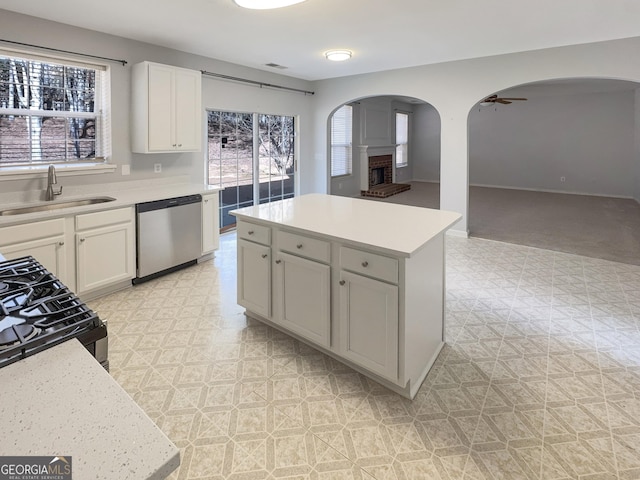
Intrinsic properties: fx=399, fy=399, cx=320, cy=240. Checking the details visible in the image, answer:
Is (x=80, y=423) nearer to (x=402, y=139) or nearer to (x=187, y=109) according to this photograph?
(x=187, y=109)

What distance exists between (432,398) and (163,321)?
6.83 ft

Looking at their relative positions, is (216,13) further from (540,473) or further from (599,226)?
(599,226)

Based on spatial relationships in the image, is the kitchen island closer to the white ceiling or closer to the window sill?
the white ceiling

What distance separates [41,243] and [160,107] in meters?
1.86

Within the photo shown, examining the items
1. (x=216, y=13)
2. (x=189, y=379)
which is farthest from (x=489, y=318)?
(x=216, y=13)

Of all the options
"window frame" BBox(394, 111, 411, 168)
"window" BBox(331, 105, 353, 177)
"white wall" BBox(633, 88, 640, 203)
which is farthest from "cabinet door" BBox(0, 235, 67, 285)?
"white wall" BBox(633, 88, 640, 203)

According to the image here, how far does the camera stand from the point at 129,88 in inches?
166

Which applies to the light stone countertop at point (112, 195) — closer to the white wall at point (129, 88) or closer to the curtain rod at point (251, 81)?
the white wall at point (129, 88)

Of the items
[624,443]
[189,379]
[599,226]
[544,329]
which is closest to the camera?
[624,443]

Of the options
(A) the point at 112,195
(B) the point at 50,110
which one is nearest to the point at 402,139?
(A) the point at 112,195

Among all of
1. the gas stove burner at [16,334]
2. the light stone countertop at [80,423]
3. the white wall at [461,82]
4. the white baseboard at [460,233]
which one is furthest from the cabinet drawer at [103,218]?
the white baseboard at [460,233]

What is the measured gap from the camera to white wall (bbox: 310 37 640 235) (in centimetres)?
451

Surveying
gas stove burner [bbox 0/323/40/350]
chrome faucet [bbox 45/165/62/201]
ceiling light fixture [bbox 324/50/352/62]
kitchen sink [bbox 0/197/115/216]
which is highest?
ceiling light fixture [bbox 324/50/352/62]

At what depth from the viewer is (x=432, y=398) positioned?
221 centimetres
